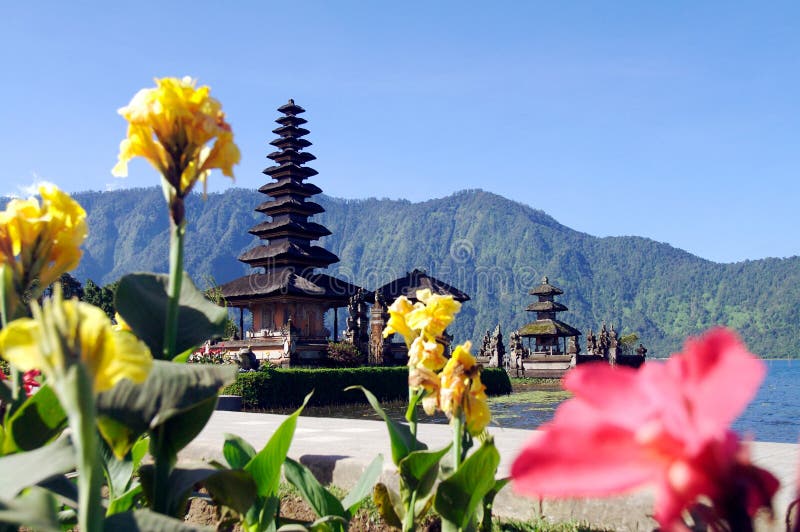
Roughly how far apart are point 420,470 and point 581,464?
6.29 feet

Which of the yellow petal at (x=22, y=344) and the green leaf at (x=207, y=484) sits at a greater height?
the yellow petal at (x=22, y=344)

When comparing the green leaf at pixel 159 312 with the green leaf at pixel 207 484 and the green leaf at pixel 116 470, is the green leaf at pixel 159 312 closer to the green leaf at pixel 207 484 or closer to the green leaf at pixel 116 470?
the green leaf at pixel 207 484

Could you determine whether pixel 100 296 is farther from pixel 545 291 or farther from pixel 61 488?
pixel 61 488

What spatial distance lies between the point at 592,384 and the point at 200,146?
125 centimetres

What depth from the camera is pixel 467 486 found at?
2.21 metres

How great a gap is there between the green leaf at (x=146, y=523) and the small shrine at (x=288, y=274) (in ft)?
79.5

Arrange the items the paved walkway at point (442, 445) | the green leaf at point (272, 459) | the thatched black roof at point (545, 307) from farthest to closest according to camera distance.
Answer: the thatched black roof at point (545, 307), the paved walkway at point (442, 445), the green leaf at point (272, 459)

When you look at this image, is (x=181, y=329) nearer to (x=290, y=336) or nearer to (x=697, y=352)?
(x=697, y=352)

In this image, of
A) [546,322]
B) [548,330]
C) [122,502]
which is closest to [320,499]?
[122,502]

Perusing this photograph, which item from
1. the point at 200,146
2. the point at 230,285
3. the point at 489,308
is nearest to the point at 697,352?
the point at 200,146

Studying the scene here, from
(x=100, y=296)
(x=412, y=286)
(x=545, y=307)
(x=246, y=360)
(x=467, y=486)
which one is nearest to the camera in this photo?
(x=467, y=486)

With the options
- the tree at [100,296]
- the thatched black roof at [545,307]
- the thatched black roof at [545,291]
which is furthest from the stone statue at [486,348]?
the tree at [100,296]

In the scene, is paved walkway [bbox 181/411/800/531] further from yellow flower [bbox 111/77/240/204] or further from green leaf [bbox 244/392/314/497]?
yellow flower [bbox 111/77/240/204]

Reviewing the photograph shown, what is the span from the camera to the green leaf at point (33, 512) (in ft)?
3.46
